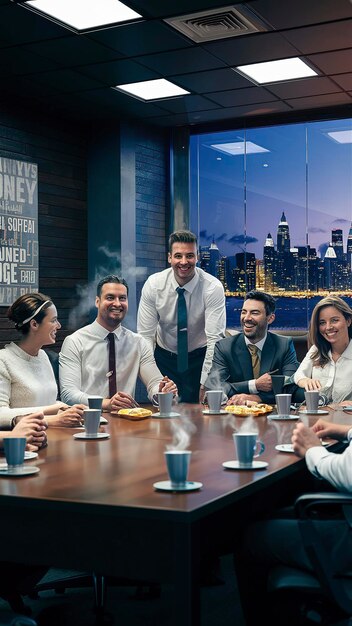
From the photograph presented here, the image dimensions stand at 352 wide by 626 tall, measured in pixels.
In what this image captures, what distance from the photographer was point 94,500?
1.72 m

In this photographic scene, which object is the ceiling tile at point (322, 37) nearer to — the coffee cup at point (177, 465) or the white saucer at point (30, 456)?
the white saucer at point (30, 456)

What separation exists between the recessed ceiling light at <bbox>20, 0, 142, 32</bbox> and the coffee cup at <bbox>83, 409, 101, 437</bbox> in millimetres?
2286

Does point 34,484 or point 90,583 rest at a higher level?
point 34,484

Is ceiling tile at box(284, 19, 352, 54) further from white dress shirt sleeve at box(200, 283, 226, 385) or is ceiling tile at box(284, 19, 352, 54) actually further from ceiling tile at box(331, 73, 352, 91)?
white dress shirt sleeve at box(200, 283, 226, 385)

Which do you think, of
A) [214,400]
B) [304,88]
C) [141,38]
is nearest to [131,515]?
[214,400]

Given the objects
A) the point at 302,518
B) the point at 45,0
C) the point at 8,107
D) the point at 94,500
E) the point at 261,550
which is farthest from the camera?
the point at 8,107

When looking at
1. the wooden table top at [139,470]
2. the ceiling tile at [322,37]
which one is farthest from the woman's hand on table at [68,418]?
the ceiling tile at [322,37]

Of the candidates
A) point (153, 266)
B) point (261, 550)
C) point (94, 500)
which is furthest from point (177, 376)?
point (94, 500)

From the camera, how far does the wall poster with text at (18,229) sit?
5605 millimetres

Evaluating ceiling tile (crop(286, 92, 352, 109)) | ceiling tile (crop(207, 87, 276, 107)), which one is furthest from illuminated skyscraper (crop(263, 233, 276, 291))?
ceiling tile (crop(207, 87, 276, 107))

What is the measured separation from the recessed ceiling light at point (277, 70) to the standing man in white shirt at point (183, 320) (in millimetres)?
1311

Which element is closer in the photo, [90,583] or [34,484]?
[34,484]

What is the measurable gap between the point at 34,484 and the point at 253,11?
2.97 metres

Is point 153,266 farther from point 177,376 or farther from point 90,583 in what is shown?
point 90,583
